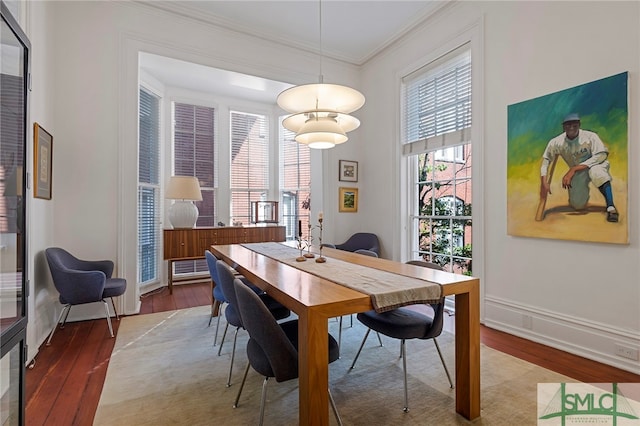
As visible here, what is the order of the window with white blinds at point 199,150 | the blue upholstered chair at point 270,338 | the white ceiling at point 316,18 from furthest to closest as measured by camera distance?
the window with white blinds at point 199,150
the white ceiling at point 316,18
the blue upholstered chair at point 270,338

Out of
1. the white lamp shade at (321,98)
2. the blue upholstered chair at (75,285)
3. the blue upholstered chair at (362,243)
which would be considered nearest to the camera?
the white lamp shade at (321,98)

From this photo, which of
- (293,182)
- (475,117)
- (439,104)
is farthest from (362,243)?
(475,117)

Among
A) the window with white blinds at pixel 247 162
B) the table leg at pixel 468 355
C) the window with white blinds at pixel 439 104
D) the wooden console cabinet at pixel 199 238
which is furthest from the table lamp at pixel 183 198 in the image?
the table leg at pixel 468 355

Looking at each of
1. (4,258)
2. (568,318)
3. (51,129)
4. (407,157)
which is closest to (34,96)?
(51,129)

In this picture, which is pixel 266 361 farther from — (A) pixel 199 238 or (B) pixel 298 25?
(B) pixel 298 25

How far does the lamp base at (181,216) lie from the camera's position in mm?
4582

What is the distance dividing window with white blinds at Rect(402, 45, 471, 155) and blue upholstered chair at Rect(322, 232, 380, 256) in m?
1.35

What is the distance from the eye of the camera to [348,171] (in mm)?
5148

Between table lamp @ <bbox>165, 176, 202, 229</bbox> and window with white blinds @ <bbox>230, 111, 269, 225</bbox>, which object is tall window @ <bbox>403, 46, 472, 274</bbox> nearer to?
window with white blinds @ <bbox>230, 111, 269, 225</bbox>

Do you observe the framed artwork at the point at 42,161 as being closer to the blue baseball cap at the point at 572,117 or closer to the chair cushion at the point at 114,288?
the chair cushion at the point at 114,288

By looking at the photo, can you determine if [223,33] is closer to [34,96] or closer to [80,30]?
[80,30]

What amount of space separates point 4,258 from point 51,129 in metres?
2.28

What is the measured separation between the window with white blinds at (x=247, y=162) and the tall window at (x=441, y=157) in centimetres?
266

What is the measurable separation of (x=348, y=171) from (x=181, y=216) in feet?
8.61
